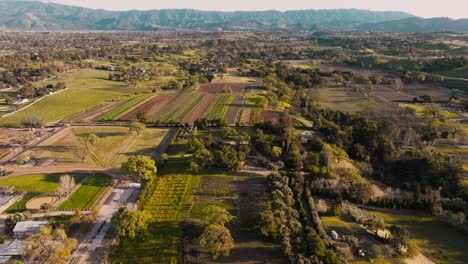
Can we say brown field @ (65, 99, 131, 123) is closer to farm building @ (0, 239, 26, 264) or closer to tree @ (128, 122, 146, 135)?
tree @ (128, 122, 146, 135)

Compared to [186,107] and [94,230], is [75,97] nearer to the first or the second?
[186,107]

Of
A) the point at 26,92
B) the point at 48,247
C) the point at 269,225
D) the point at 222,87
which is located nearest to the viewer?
the point at 48,247

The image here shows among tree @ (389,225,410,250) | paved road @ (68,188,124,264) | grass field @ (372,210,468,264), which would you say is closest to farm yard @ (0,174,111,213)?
paved road @ (68,188,124,264)

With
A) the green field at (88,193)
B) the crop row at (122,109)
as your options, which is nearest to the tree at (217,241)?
the green field at (88,193)

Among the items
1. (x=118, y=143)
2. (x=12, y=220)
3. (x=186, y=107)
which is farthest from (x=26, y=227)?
(x=186, y=107)

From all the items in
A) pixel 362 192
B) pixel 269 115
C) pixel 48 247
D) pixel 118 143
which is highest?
pixel 269 115

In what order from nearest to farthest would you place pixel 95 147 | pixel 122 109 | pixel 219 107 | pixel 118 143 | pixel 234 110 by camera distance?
1. pixel 95 147
2. pixel 118 143
3. pixel 234 110
4. pixel 122 109
5. pixel 219 107

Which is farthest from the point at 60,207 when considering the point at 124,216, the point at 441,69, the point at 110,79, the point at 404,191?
the point at 441,69
